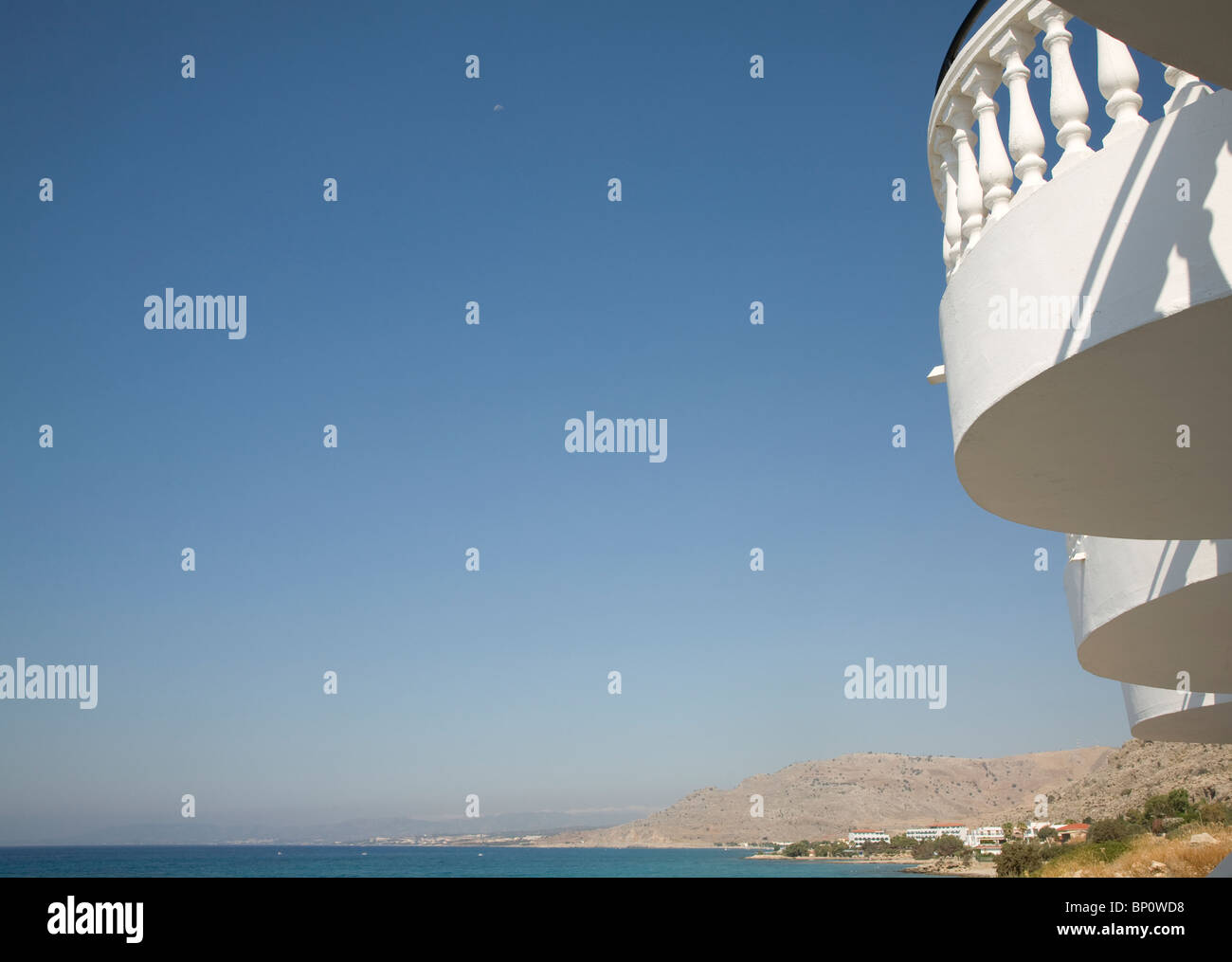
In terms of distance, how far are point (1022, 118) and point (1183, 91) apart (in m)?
0.71

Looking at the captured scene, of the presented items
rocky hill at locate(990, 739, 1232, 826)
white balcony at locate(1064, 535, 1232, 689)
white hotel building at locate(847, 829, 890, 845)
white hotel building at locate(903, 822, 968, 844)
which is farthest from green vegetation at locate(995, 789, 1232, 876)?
white hotel building at locate(847, 829, 890, 845)

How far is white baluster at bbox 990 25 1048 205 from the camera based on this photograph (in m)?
4.44

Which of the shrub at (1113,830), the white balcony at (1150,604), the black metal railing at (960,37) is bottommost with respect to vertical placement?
Answer: the shrub at (1113,830)

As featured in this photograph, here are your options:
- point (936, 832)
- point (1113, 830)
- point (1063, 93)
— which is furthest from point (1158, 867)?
point (936, 832)

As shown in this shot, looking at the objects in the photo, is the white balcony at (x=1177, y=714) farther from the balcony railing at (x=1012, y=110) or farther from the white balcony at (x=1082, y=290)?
the balcony railing at (x=1012, y=110)

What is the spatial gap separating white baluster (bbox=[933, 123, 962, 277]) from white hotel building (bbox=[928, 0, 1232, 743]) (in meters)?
0.01

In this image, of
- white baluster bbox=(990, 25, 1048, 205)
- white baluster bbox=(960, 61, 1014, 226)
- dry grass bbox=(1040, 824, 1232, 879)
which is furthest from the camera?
dry grass bbox=(1040, 824, 1232, 879)

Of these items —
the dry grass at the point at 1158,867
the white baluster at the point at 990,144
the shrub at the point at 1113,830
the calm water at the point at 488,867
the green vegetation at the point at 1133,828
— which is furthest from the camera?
the calm water at the point at 488,867

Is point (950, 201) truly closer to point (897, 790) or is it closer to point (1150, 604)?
point (1150, 604)

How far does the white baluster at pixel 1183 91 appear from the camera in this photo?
389 cm

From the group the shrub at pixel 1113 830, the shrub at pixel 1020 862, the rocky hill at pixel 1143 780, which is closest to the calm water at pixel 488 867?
the rocky hill at pixel 1143 780

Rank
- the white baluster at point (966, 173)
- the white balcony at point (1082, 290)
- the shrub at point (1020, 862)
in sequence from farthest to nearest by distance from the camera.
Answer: the shrub at point (1020, 862)
the white baluster at point (966, 173)
the white balcony at point (1082, 290)

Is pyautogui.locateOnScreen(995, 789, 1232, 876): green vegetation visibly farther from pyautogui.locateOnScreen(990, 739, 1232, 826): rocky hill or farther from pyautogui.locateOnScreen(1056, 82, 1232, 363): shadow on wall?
pyautogui.locateOnScreen(1056, 82, 1232, 363): shadow on wall

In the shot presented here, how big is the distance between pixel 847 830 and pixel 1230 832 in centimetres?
8339
